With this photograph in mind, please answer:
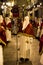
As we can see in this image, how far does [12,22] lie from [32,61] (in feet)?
1.77

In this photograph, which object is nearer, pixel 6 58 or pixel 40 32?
pixel 40 32

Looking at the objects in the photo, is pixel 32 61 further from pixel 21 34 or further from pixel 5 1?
pixel 5 1

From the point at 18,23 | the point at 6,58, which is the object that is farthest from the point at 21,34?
the point at 6,58

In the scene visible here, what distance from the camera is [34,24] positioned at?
9.14 feet

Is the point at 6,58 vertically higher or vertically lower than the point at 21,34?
lower

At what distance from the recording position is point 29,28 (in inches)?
108

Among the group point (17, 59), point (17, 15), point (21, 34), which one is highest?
point (17, 15)

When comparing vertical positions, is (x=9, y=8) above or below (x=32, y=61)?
above

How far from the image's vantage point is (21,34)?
2854 mm

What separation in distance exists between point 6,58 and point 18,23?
46cm

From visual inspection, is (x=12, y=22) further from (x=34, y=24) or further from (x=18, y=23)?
(x=34, y=24)

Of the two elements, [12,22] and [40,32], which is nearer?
[40,32]

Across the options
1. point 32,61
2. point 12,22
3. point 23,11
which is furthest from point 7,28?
point 32,61

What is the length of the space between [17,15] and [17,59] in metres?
0.55
